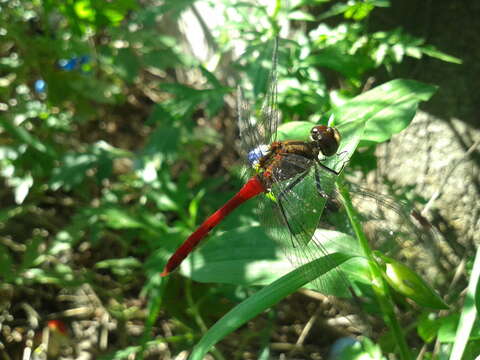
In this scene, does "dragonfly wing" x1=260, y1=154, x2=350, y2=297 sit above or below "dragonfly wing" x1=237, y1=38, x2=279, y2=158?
below

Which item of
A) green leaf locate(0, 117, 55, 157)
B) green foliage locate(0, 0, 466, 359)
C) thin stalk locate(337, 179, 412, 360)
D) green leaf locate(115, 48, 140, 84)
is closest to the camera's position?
thin stalk locate(337, 179, 412, 360)

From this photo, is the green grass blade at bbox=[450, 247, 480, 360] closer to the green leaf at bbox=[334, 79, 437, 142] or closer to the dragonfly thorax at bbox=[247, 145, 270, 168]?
the green leaf at bbox=[334, 79, 437, 142]

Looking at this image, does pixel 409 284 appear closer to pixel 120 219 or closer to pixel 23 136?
pixel 120 219

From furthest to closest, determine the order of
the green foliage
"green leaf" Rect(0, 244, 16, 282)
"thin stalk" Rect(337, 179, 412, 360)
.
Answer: "green leaf" Rect(0, 244, 16, 282) < the green foliage < "thin stalk" Rect(337, 179, 412, 360)

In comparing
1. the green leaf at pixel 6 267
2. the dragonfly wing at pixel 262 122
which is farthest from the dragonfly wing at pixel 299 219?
the green leaf at pixel 6 267

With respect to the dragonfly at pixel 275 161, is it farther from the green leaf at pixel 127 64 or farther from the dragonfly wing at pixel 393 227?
the green leaf at pixel 127 64

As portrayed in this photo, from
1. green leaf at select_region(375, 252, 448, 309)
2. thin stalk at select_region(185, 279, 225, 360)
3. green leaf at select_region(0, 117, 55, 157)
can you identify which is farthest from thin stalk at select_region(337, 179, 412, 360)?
green leaf at select_region(0, 117, 55, 157)

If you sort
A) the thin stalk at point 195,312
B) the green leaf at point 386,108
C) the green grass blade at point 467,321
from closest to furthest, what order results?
the green grass blade at point 467,321 < the green leaf at point 386,108 < the thin stalk at point 195,312
